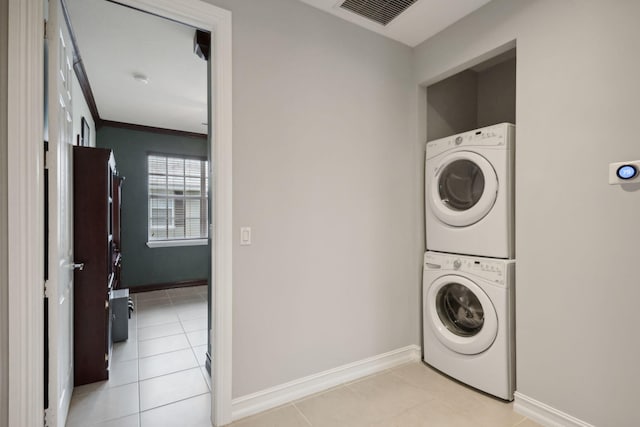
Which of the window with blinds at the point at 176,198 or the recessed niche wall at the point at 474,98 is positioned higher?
the recessed niche wall at the point at 474,98

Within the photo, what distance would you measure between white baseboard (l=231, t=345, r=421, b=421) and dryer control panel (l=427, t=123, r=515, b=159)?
1666mm

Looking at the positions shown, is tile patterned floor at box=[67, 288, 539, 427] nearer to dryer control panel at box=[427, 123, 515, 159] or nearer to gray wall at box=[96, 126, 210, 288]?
dryer control panel at box=[427, 123, 515, 159]

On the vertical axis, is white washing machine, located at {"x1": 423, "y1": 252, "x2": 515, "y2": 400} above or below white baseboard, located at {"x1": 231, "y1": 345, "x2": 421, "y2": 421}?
above

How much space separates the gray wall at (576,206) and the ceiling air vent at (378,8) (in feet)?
1.94

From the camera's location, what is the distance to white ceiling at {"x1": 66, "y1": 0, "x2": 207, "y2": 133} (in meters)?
2.29

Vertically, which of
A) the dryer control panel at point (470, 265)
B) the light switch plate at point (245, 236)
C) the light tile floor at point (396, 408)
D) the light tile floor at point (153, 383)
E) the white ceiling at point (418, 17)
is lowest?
the light tile floor at point (153, 383)

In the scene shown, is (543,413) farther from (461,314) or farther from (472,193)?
(472,193)

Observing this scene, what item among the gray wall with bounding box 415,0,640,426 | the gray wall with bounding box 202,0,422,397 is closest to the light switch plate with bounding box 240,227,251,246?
the gray wall with bounding box 202,0,422,397

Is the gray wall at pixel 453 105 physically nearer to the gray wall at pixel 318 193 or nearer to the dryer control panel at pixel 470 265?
the gray wall at pixel 318 193

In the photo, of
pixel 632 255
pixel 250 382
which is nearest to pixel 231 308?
pixel 250 382

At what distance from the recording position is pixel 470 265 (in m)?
2.17

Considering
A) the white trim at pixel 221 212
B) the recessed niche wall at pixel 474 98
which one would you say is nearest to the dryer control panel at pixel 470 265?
the recessed niche wall at pixel 474 98

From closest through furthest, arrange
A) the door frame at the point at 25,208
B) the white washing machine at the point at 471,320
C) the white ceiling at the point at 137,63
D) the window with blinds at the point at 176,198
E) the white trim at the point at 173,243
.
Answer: the door frame at the point at 25,208 < the white washing machine at the point at 471,320 < the white ceiling at the point at 137,63 < the white trim at the point at 173,243 < the window with blinds at the point at 176,198

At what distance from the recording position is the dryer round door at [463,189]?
6.81 ft
